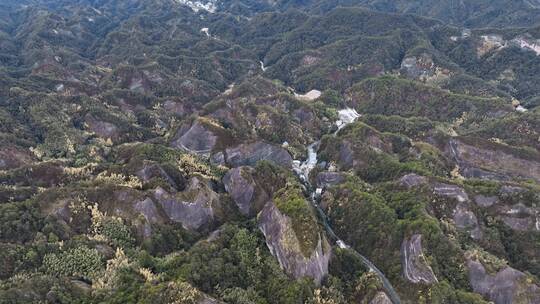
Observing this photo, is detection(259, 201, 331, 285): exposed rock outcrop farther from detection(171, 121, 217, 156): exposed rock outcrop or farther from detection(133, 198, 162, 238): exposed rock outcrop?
detection(171, 121, 217, 156): exposed rock outcrop

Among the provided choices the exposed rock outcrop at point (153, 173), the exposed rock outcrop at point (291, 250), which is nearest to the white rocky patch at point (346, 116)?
the exposed rock outcrop at point (153, 173)

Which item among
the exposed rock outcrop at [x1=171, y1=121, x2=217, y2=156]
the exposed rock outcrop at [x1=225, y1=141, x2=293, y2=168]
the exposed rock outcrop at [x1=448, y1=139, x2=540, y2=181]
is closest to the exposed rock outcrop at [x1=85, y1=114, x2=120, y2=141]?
the exposed rock outcrop at [x1=171, y1=121, x2=217, y2=156]

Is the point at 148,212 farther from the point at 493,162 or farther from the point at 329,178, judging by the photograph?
the point at 493,162

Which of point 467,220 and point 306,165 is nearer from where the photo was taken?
point 467,220

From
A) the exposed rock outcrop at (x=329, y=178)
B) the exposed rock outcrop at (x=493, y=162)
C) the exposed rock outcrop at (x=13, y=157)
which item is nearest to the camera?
the exposed rock outcrop at (x=329, y=178)

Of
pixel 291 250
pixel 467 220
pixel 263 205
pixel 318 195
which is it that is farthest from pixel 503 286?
pixel 263 205

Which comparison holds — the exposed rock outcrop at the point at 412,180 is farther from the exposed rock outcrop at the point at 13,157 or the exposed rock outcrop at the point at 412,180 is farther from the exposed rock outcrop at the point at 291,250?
the exposed rock outcrop at the point at 13,157
